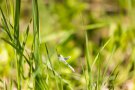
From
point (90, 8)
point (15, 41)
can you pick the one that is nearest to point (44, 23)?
point (90, 8)

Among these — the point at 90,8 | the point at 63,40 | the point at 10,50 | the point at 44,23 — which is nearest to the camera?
the point at 10,50

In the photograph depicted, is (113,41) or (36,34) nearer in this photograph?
(36,34)

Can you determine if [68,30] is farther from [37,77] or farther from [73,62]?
[37,77]

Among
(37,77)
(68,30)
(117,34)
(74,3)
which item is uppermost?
(74,3)

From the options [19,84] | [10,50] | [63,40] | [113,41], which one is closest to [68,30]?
[63,40]

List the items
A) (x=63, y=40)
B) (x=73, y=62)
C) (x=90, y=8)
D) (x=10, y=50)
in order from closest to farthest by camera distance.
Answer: (x=10, y=50)
(x=73, y=62)
(x=63, y=40)
(x=90, y=8)

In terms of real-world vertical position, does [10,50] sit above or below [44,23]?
below
